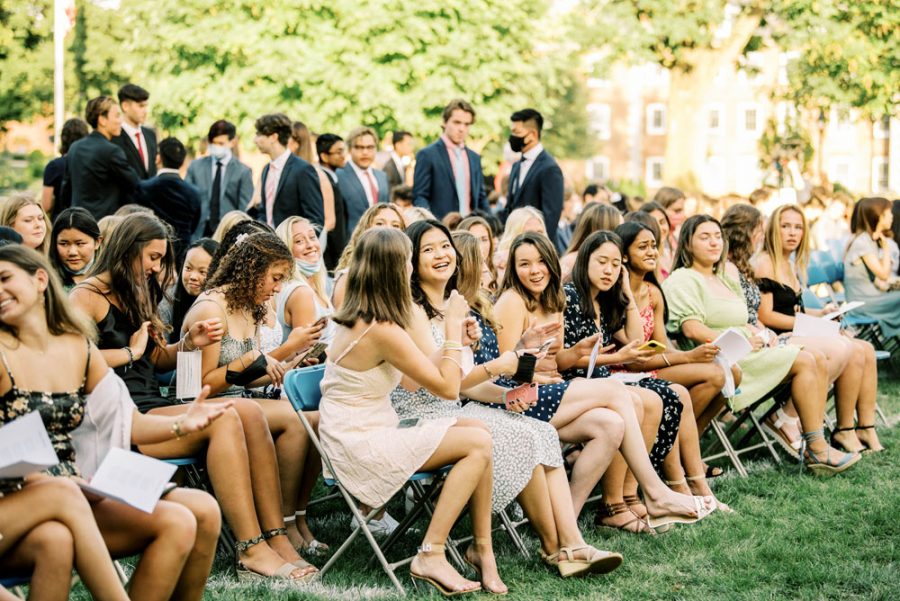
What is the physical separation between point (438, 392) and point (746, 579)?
166 cm

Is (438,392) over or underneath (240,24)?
underneath

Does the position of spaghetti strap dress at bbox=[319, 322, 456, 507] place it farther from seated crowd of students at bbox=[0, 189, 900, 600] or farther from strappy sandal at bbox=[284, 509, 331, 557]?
strappy sandal at bbox=[284, 509, 331, 557]

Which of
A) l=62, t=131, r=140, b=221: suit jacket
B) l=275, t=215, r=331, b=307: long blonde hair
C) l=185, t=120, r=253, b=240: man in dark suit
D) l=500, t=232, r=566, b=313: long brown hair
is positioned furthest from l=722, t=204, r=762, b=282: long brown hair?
l=62, t=131, r=140, b=221: suit jacket

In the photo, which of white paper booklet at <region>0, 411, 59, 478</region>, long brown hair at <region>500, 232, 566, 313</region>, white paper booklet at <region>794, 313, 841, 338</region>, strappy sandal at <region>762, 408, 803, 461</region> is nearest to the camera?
white paper booklet at <region>0, 411, 59, 478</region>

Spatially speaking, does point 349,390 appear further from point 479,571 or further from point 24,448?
point 24,448

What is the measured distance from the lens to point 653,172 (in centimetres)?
5972

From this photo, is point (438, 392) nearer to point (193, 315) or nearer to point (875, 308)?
point (193, 315)

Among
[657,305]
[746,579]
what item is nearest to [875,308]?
[657,305]

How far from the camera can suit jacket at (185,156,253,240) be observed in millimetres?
9984

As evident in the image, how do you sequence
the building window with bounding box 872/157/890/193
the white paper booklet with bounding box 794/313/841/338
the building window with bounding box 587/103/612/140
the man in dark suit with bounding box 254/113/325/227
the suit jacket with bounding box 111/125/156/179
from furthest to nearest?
1. the building window with bounding box 587/103/612/140
2. the building window with bounding box 872/157/890/193
3. the suit jacket with bounding box 111/125/156/179
4. the man in dark suit with bounding box 254/113/325/227
5. the white paper booklet with bounding box 794/313/841/338

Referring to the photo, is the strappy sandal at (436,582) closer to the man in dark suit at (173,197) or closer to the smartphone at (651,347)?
the smartphone at (651,347)

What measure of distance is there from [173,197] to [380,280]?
14.6ft

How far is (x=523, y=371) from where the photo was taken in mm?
5180

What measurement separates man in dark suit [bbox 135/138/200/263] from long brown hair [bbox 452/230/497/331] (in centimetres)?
330
